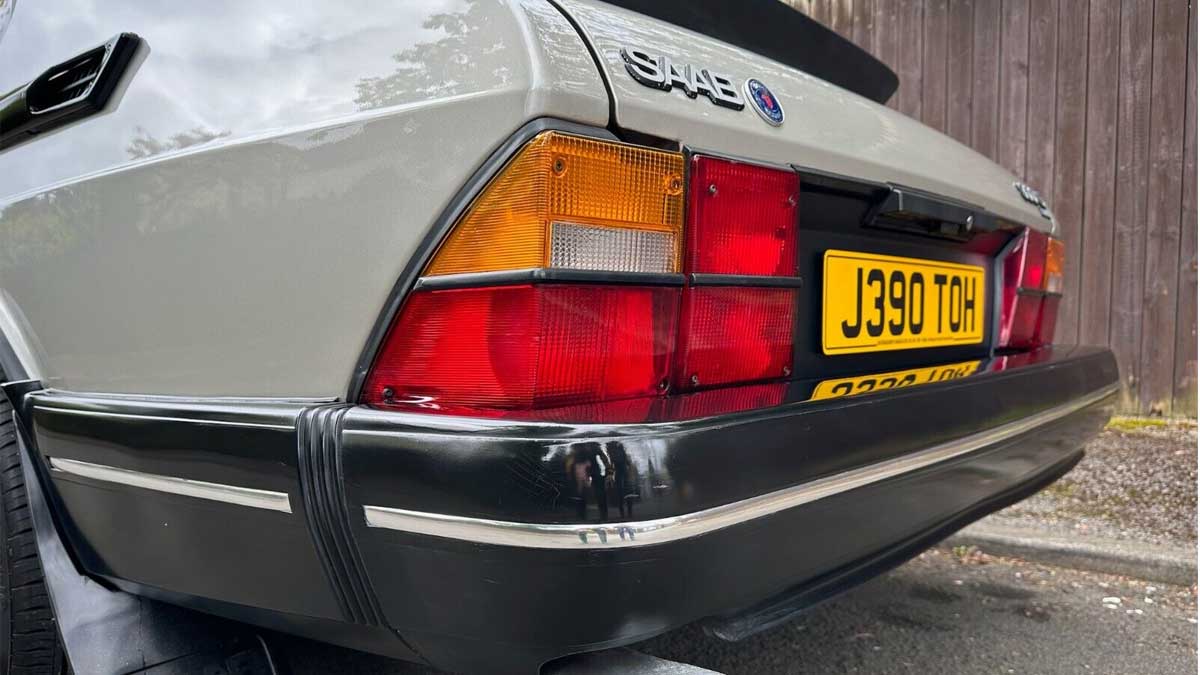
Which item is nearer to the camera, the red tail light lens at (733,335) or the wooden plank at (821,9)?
the red tail light lens at (733,335)

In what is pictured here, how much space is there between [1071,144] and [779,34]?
3.34 metres

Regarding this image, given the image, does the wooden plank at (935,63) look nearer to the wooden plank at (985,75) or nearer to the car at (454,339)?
the wooden plank at (985,75)

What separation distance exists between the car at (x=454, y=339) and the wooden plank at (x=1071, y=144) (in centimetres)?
312

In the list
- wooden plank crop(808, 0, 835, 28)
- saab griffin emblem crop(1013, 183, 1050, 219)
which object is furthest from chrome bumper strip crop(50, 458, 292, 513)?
wooden plank crop(808, 0, 835, 28)

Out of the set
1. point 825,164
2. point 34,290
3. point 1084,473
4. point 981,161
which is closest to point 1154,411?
point 1084,473

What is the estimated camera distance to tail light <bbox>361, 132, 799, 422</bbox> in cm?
103

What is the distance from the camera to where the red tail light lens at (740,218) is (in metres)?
1.16

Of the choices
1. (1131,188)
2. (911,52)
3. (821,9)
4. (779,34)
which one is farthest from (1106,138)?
(779,34)

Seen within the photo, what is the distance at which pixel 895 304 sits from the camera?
1.62 metres

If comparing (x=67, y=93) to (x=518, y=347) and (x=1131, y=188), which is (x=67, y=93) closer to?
(x=518, y=347)

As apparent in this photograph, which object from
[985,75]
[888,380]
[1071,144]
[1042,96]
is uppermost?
[985,75]

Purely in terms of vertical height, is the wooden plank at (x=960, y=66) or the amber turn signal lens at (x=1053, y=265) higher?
the wooden plank at (x=960, y=66)

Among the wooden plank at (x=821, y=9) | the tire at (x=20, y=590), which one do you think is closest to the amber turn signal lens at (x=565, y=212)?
the tire at (x=20, y=590)

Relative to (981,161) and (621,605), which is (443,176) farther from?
(981,161)
